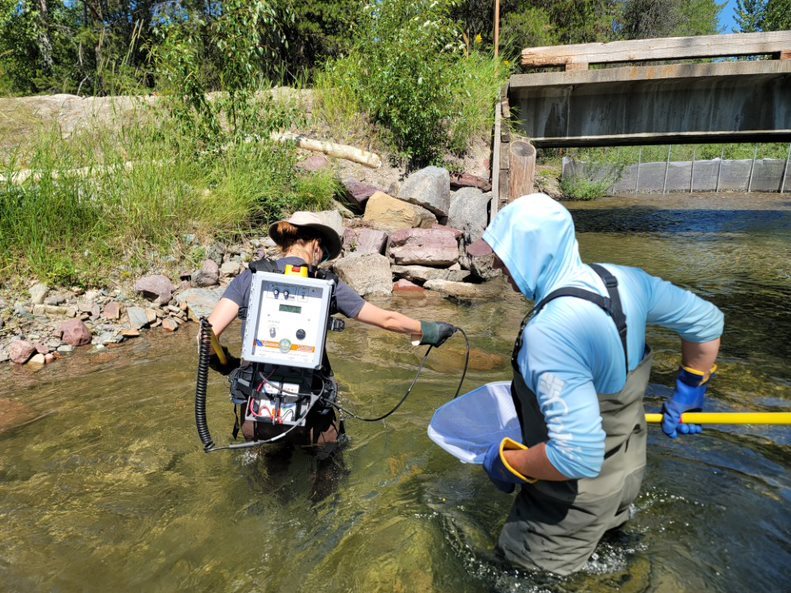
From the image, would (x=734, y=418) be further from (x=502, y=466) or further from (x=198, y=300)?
(x=198, y=300)

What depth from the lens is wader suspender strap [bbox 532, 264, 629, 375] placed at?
1.81 meters

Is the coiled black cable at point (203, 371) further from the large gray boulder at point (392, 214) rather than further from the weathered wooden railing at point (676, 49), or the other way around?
the weathered wooden railing at point (676, 49)

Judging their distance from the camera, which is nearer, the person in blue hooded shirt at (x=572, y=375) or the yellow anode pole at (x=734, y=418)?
the person in blue hooded shirt at (x=572, y=375)

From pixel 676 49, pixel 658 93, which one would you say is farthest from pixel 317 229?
pixel 658 93

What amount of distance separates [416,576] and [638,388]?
1405 mm

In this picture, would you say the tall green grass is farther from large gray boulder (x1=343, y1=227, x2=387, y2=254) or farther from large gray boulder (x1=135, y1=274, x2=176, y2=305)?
large gray boulder (x1=343, y1=227, x2=387, y2=254)

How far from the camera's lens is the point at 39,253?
6152mm

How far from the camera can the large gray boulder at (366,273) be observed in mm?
7391

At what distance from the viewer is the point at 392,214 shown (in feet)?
29.5

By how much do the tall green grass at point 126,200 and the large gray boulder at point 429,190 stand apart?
1.84 meters

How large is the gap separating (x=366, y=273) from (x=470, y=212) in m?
2.58

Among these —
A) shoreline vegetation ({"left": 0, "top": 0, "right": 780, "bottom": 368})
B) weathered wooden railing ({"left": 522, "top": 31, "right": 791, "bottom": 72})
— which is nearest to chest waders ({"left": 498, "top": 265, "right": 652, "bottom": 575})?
→ shoreline vegetation ({"left": 0, "top": 0, "right": 780, "bottom": 368})

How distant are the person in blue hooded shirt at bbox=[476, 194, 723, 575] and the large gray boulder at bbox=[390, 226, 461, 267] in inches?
224

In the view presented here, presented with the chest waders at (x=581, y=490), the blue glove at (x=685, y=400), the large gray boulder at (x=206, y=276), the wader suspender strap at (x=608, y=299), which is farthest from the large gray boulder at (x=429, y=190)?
the wader suspender strap at (x=608, y=299)
